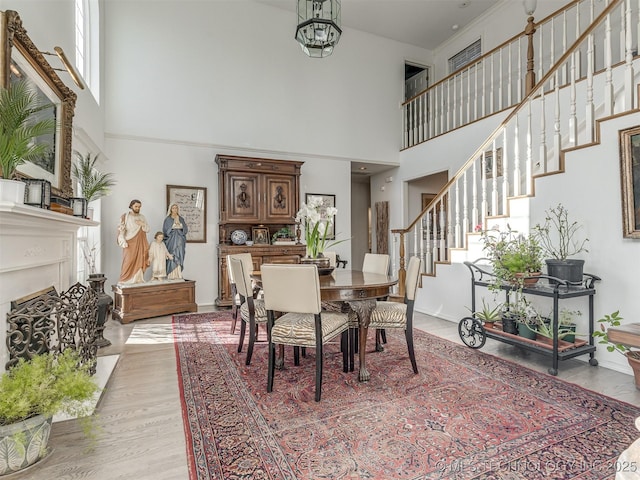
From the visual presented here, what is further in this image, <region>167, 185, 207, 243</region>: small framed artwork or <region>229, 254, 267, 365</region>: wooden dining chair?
<region>167, 185, 207, 243</region>: small framed artwork

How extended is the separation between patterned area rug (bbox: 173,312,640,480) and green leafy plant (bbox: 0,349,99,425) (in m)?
0.64

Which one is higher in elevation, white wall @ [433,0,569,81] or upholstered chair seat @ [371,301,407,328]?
white wall @ [433,0,569,81]

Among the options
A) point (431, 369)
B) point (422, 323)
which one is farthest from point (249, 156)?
point (431, 369)

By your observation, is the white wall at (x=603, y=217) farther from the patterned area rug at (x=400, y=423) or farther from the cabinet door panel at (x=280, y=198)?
the cabinet door panel at (x=280, y=198)

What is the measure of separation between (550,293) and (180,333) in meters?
3.69

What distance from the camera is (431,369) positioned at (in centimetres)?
281

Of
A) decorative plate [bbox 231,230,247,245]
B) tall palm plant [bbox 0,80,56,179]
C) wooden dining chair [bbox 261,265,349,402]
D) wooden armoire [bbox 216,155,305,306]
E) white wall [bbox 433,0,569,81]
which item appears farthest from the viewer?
white wall [bbox 433,0,569,81]

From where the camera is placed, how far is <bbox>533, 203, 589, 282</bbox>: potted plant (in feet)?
9.42

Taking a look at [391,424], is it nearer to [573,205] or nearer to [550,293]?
[550,293]

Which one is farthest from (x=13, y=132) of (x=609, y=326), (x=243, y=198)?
(x=609, y=326)

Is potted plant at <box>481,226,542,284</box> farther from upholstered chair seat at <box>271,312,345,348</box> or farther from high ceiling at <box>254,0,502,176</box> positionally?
high ceiling at <box>254,0,502,176</box>

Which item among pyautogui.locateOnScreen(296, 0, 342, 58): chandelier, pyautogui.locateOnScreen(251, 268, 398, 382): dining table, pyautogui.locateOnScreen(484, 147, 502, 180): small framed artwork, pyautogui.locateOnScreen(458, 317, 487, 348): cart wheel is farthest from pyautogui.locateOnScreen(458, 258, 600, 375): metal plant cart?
pyautogui.locateOnScreen(296, 0, 342, 58): chandelier

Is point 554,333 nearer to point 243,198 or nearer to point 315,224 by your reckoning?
point 315,224

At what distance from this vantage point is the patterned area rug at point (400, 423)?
1629mm
